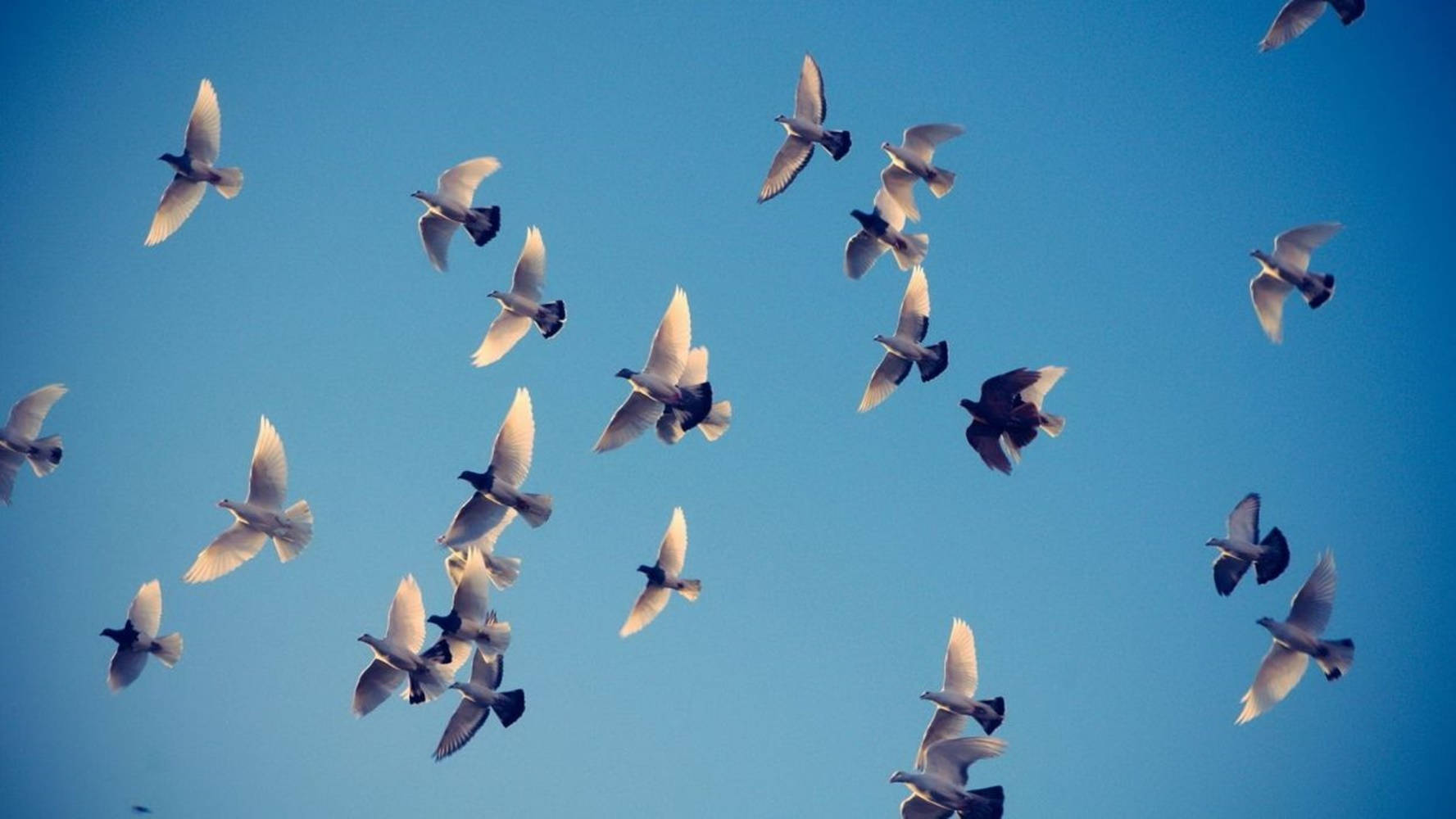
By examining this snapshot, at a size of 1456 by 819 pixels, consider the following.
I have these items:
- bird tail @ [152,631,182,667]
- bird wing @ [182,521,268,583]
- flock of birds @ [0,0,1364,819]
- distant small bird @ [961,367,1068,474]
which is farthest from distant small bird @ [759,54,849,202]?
bird tail @ [152,631,182,667]

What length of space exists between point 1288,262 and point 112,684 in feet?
47.8

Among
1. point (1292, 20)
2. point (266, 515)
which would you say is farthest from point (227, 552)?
point (1292, 20)

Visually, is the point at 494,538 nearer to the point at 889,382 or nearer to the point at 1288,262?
the point at 889,382

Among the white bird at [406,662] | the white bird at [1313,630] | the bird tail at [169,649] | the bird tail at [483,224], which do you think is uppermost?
the bird tail at [483,224]

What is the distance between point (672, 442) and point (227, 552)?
524cm

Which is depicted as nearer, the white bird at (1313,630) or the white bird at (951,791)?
the white bird at (951,791)

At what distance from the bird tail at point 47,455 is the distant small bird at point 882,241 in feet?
34.0

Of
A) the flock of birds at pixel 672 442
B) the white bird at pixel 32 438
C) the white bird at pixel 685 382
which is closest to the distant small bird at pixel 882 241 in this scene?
the flock of birds at pixel 672 442

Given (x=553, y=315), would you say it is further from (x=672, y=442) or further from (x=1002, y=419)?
(x=1002, y=419)

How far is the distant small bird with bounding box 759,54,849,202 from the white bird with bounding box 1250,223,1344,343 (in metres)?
4.79

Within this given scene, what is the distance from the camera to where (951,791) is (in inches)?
526

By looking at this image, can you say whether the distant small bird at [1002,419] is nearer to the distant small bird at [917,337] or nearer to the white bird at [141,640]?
the distant small bird at [917,337]

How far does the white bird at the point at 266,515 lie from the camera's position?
15547mm

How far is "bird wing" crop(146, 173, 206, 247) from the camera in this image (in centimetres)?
1711
